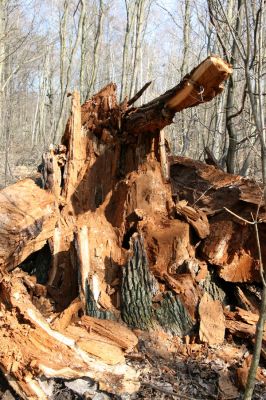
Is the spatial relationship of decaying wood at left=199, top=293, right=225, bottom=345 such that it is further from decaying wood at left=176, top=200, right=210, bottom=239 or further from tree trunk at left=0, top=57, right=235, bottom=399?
decaying wood at left=176, top=200, right=210, bottom=239

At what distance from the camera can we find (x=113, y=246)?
424 centimetres

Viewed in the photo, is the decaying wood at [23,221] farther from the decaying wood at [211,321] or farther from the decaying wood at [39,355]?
the decaying wood at [211,321]

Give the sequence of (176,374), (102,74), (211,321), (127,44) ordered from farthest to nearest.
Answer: (102,74) < (127,44) < (211,321) < (176,374)

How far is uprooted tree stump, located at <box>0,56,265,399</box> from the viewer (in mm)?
3172

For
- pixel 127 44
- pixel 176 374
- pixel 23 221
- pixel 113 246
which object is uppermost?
pixel 127 44

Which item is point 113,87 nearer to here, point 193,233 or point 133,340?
point 193,233

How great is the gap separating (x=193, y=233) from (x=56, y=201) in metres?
1.63

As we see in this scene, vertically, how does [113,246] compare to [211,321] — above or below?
above

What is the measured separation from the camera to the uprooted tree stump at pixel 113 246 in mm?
3172

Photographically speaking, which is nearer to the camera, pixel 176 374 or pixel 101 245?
pixel 176 374

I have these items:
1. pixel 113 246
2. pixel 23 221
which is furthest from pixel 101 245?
pixel 23 221

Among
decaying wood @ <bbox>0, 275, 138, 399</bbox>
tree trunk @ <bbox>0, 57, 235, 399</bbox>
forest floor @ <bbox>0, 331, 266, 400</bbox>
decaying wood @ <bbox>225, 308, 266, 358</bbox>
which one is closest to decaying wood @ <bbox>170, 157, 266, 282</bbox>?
tree trunk @ <bbox>0, 57, 235, 399</bbox>

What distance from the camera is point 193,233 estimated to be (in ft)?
13.9

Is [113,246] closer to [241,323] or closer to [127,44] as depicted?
[241,323]
